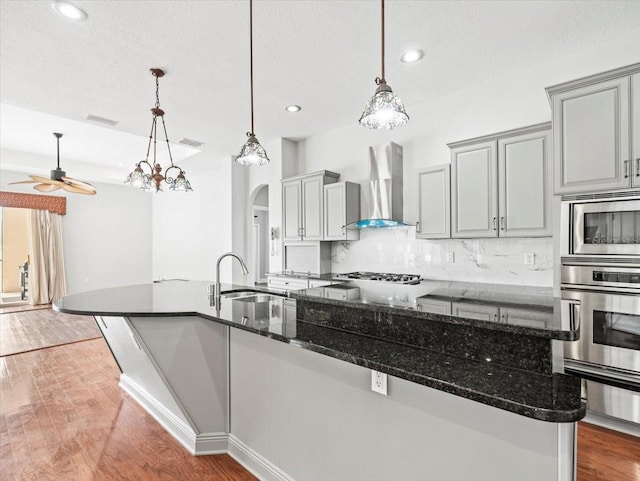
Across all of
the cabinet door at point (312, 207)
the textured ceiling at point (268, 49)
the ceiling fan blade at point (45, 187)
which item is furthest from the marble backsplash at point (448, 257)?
the ceiling fan blade at point (45, 187)

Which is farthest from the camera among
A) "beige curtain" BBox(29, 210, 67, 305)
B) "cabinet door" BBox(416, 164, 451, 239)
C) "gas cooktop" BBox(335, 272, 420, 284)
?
"beige curtain" BBox(29, 210, 67, 305)

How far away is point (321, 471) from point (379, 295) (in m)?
0.91

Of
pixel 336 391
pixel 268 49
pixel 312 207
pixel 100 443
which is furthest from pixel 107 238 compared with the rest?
pixel 336 391

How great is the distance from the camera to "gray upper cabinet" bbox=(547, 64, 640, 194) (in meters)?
2.25

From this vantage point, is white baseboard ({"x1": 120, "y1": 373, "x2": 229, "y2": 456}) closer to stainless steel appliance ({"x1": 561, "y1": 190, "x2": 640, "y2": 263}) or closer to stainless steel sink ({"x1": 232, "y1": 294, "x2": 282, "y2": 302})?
stainless steel sink ({"x1": 232, "y1": 294, "x2": 282, "y2": 302})

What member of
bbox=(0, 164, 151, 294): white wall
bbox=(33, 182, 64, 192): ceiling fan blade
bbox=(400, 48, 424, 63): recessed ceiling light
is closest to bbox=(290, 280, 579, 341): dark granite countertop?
bbox=(400, 48, 424, 63): recessed ceiling light

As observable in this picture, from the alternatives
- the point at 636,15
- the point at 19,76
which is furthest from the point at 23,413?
the point at 636,15

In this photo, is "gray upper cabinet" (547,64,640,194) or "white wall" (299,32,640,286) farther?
"white wall" (299,32,640,286)

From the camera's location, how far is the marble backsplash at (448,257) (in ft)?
10.2

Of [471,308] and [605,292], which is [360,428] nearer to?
[471,308]

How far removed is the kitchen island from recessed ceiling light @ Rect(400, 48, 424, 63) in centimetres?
233

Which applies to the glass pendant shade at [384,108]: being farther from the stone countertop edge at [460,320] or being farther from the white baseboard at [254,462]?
the white baseboard at [254,462]

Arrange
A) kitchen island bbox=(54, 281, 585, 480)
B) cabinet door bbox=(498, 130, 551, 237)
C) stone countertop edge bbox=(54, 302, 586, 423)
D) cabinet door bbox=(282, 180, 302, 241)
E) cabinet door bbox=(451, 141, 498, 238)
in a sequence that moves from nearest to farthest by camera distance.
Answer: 1. stone countertop edge bbox=(54, 302, 586, 423)
2. kitchen island bbox=(54, 281, 585, 480)
3. cabinet door bbox=(498, 130, 551, 237)
4. cabinet door bbox=(451, 141, 498, 238)
5. cabinet door bbox=(282, 180, 302, 241)

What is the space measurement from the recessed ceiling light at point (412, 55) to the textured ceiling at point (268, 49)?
6 cm
